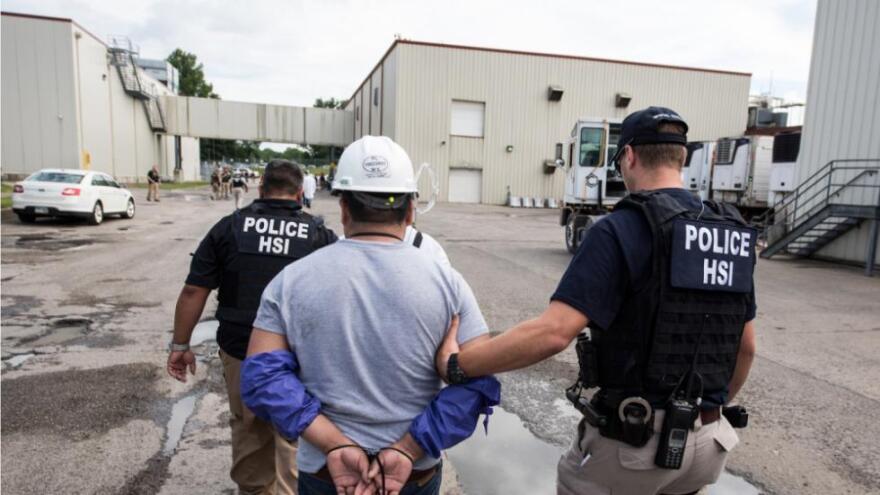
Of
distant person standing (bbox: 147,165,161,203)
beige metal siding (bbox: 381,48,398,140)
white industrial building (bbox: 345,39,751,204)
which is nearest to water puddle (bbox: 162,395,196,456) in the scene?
distant person standing (bbox: 147,165,161,203)

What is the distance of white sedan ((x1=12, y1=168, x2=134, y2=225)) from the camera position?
1557 cm

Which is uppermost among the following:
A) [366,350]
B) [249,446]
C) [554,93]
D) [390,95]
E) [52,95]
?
[554,93]

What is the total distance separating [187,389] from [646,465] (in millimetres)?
3892

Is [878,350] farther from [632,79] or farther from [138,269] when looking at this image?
[632,79]

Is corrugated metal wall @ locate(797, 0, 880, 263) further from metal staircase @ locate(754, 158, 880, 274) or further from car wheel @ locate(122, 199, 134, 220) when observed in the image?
car wheel @ locate(122, 199, 134, 220)

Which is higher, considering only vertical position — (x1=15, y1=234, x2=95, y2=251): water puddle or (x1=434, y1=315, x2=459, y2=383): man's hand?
(x1=434, y1=315, x2=459, y2=383): man's hand

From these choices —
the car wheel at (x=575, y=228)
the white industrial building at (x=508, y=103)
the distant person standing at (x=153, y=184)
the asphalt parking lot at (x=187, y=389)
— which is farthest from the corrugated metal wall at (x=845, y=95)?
the distant person standing at (x=153, y=184)

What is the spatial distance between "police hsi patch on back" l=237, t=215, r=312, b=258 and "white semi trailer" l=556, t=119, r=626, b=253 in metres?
10.7

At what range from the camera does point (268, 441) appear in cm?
A: 281

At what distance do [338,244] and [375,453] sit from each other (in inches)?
24.7

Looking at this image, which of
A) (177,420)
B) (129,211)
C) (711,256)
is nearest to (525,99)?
(129,211)

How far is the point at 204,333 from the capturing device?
20.1 feet

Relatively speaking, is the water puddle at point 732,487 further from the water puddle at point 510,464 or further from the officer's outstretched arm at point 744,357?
the officer's outstretched arm at point 744,357

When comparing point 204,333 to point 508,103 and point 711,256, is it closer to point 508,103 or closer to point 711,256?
point 711,256
